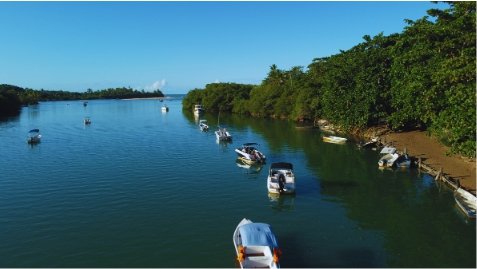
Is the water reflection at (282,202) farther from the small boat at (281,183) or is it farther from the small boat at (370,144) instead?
the small boat at (370,144)

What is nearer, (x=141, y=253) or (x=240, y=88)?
(x=141, y=253)

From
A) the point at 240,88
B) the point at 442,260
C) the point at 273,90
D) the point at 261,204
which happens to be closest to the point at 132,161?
the point at 261,204

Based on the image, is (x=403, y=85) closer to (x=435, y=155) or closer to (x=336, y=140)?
(x=435, y=155)

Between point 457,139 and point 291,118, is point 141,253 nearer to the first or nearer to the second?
point 457,139

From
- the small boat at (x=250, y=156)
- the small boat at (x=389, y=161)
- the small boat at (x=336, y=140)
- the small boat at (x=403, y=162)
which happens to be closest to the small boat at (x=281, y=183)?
the small boat at (x=250, y=156)

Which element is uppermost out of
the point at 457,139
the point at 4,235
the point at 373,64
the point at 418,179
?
the point at 373,64

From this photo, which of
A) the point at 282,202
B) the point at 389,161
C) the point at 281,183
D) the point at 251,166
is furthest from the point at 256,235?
the point at 389,161
